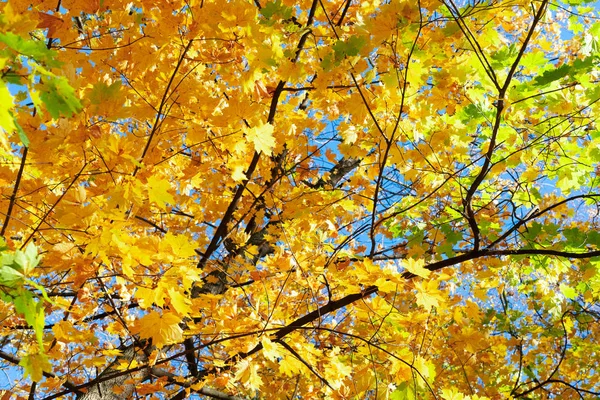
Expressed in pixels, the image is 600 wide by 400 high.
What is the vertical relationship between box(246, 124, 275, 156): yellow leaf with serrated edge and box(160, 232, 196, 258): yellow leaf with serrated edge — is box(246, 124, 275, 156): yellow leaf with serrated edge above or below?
above

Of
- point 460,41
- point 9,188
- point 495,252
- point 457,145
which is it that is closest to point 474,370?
point 457,145

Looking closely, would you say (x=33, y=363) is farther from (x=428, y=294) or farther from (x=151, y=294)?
(x=428, y=294)

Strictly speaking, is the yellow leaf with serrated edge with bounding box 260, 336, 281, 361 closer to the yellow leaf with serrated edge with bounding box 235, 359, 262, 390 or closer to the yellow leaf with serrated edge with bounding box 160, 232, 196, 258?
the yellow leaf with serrated edge with bounding box 235, 359, 262, 390

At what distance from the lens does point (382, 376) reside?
351 cm

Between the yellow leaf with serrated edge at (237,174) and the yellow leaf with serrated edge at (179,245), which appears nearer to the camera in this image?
the yellow leaf with serrated edge at (179,245)

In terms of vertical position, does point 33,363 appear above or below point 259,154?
below

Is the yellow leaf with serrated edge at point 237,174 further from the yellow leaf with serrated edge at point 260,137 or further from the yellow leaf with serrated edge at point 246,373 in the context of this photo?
the yellow leaf with serrated edge at point 246,373

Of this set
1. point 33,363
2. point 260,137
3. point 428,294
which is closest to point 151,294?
point 33,363

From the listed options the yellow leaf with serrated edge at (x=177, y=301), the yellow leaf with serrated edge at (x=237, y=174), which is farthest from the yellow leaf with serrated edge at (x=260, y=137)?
the yellow leaf with serrated edge at (x=177, y=301)

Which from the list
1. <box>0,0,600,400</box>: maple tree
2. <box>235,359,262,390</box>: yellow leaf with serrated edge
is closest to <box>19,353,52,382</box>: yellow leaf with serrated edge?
<box>0,0,600,400</box>: maple tree

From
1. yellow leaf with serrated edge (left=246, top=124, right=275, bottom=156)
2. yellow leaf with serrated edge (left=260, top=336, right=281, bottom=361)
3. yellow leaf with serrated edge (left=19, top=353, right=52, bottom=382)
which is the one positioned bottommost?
yellow leaf with serrated edge (left=260, top=336, right=281, bottom=361)

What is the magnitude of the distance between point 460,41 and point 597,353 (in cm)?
480

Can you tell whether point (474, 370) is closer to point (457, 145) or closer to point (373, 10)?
point (457, 145)

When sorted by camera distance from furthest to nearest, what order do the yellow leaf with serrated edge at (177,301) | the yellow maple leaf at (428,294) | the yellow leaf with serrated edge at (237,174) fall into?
the yellow leaf with serrated edge at (237,174) < the yellow maple leaf at (428,294) < the yellow leaf with serrated edge at (177,301)
